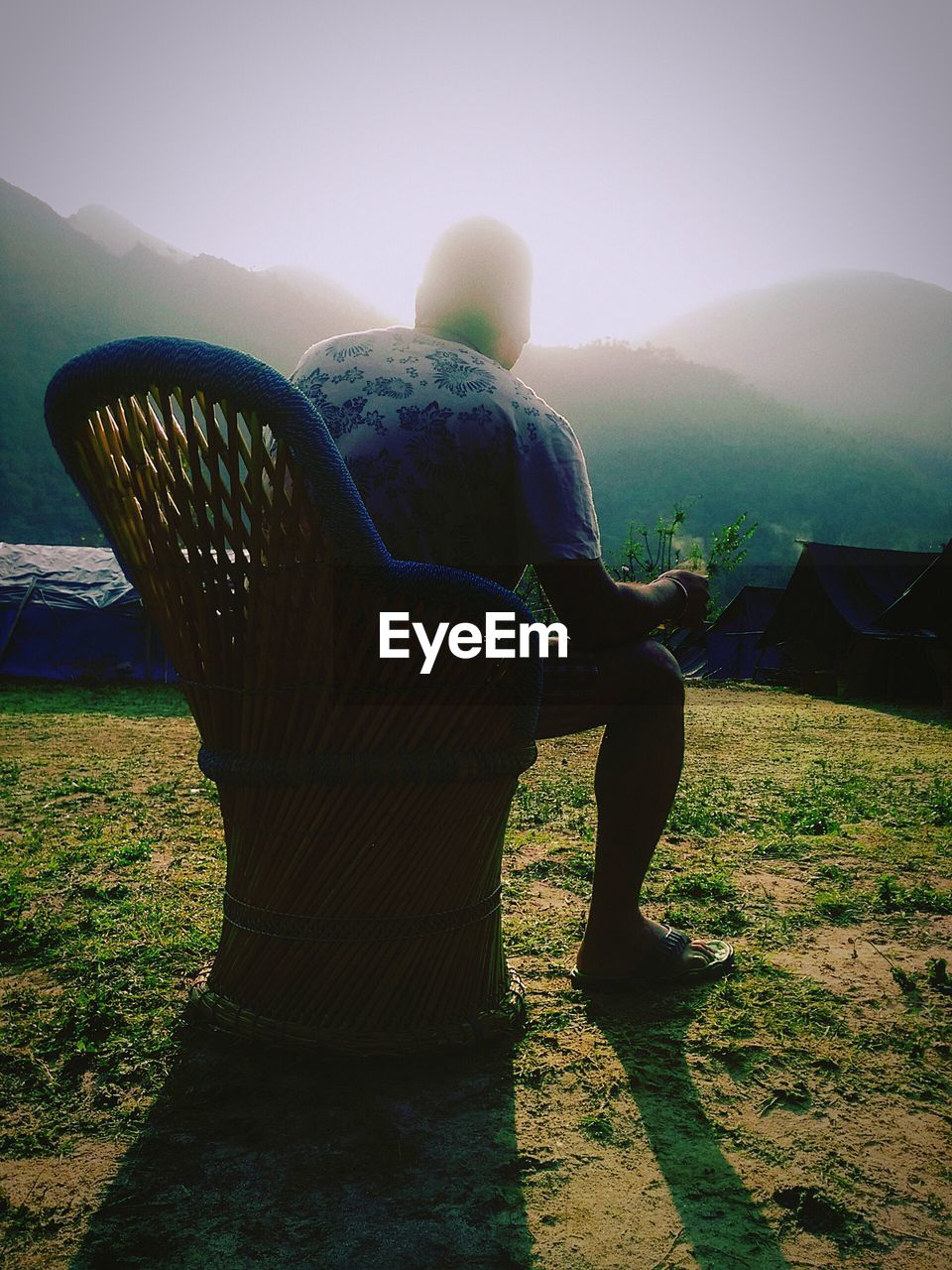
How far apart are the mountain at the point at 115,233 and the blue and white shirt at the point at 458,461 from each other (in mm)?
100371

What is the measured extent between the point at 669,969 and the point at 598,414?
7981 centimetres

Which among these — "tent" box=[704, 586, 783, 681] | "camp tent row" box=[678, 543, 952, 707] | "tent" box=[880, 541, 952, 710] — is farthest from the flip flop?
"tent" box=[704, 586, 783, 681]

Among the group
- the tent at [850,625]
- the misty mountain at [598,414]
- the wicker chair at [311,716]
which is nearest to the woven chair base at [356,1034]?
the wicker chair at [311,716]

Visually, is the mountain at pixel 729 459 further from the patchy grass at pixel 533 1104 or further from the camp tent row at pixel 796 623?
the patchy grass at pixel 533 1104

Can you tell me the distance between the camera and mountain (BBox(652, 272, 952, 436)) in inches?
3543

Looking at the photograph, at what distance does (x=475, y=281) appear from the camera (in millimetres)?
1673

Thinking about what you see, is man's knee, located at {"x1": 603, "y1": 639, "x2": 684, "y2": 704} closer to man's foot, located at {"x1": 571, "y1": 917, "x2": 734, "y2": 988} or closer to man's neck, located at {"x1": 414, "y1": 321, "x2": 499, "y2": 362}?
man's foot, located at {"x1": 571, "y1": 917, "x2": 734, "y2": 988}

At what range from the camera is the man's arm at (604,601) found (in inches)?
57.9

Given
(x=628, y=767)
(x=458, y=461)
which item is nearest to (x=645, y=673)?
(x=628, y=767)

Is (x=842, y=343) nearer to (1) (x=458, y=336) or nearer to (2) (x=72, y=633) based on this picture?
(2) (x=72, y=633)

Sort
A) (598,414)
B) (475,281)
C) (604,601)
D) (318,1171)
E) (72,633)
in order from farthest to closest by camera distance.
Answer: (598,414)
(72,633)
(475,281)
(604,601)
(318,1171)

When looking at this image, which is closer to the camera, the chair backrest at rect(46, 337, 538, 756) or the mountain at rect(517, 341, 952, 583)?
the chair backrest at rect(46, 337, 538, 756)

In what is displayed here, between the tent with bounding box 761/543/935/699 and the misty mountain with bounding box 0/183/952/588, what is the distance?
43.6m

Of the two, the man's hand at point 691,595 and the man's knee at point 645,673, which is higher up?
the man's hand at point 691,595
